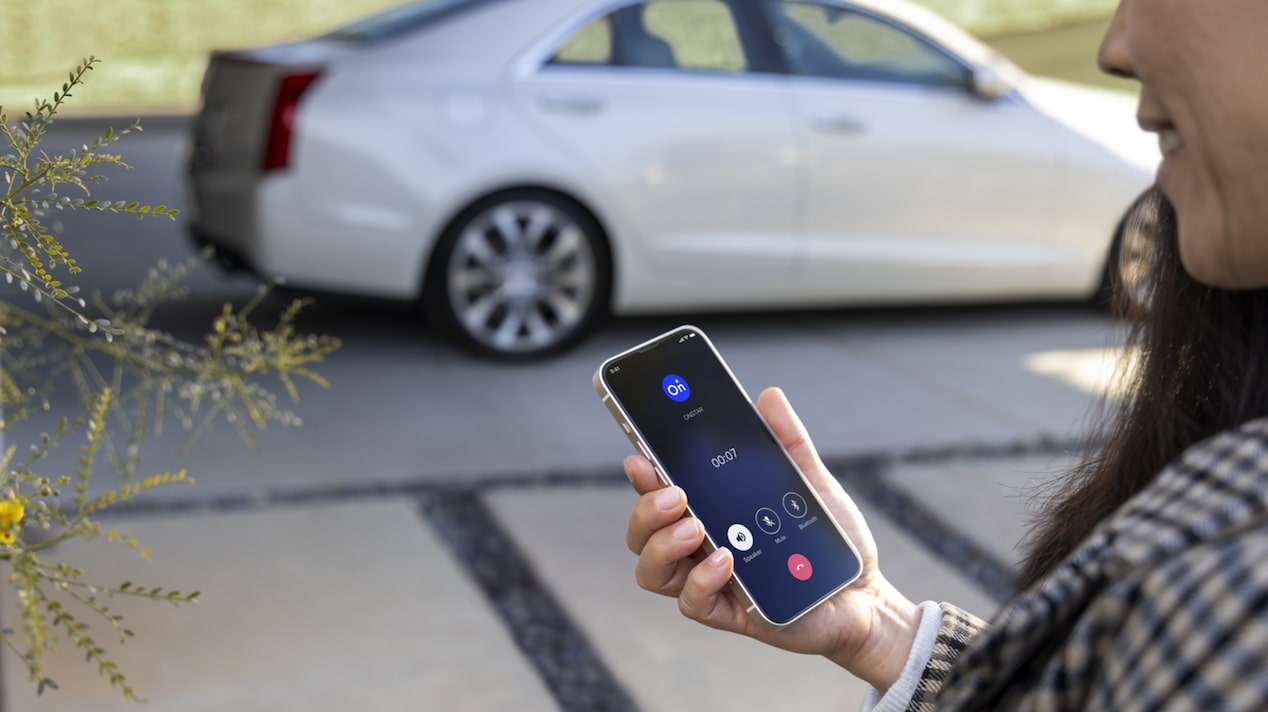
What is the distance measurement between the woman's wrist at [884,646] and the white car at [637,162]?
3748 millimetres

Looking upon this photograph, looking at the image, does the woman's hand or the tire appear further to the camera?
the tire

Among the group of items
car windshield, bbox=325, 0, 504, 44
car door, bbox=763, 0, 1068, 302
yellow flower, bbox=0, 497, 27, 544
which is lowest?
car door, bbox=763, 0, 1068, 302

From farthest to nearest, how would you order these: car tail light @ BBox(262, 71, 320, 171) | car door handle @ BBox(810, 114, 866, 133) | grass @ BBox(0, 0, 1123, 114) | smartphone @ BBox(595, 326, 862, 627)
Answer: grass @ BBox(0, 0, 1123, 114), car door handle @ BBox(810, 114, 866, 133), car tail light @ BBox(262, 71, 320, 171), smartphone @ BBox(595, 326, 862, 627)

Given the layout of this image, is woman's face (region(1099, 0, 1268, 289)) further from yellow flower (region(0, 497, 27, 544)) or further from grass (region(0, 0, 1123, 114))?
grass (region(0, 0, 1123, 114))

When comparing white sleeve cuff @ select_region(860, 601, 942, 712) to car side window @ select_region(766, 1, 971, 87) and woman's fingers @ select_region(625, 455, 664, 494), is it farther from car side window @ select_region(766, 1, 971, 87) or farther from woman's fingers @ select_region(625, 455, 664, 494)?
car side window @ select_region(766, 1, 971, 87)

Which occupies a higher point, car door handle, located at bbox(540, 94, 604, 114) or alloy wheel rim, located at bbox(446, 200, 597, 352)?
car door handle, located at bbox(540, 94, 604, 114)

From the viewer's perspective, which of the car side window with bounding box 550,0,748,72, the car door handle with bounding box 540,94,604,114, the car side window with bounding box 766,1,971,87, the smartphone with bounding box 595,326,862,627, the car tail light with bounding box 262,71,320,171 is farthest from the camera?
the car side window with bounding box 766,1,971,87

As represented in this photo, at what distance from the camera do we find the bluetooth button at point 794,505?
61.6 inches

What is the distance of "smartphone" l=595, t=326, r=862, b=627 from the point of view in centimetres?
149

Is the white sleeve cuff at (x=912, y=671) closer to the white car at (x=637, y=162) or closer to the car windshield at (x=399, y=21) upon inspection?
the white car at (x=637, y=162)

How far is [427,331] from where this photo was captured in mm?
5797

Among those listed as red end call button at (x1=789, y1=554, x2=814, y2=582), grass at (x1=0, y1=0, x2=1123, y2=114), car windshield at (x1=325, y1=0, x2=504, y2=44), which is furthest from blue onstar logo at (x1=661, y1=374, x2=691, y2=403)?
grass at (x1=0, y1=0, x2=1123, y2=114)

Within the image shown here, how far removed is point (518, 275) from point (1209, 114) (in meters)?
4.40

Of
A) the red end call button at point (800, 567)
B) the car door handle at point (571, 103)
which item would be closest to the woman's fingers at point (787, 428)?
the red end call button at point (800, 567)
